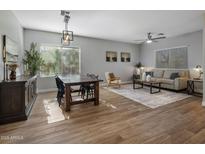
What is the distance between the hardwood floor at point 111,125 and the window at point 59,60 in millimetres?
2554

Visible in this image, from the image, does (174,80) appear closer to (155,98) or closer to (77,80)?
(155,98)

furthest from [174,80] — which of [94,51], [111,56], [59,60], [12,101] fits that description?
[12,101]

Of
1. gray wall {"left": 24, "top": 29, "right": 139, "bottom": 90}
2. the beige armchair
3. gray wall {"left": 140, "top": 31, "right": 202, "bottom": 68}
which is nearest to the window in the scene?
gray wall {"left": 24, "top": 29, "right": 139, "bottom": 90}

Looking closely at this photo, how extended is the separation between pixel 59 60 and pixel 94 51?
1.90m

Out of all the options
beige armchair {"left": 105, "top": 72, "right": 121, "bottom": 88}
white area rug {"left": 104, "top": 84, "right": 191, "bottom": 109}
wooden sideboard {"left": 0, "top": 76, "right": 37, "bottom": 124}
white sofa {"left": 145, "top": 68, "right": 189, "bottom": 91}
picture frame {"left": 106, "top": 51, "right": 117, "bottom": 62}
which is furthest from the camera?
picture frame {"left": 106, "top": 51, "right": 117, "bottom": 62}

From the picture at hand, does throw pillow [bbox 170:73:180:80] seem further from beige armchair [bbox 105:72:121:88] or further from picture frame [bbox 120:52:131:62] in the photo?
picture frame [bbox 120:52:131:62]

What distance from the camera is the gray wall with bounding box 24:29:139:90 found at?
206 inches

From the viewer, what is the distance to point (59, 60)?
19.0ft

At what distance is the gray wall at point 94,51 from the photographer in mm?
5232

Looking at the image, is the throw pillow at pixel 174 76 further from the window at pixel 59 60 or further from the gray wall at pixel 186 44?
A: the window at pixel 59 60

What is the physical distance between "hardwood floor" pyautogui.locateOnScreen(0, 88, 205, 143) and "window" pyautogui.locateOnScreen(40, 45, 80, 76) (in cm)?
255

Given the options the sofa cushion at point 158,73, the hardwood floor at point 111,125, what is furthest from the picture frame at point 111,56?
the hardwood floor at point 111,125

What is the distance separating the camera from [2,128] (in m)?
2.28
